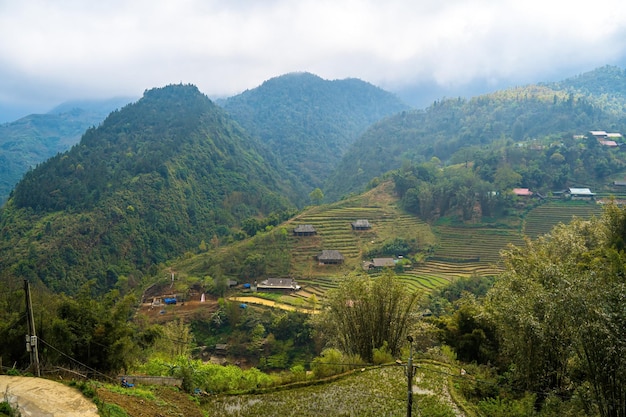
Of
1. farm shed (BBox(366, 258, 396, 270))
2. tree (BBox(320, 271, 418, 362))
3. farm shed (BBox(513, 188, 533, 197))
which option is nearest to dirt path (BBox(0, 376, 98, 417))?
tree (BBox(320, 271, 418, 362))

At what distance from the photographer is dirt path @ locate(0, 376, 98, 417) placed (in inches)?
394

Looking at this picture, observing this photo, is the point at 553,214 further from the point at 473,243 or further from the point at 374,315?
the point at 374,315

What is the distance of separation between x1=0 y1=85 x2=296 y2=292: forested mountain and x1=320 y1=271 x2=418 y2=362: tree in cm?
4295

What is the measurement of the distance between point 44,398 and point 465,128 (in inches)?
5300

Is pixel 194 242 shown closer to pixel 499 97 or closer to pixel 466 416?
pixel 466 416

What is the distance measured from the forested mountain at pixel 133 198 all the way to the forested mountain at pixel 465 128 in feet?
93.6

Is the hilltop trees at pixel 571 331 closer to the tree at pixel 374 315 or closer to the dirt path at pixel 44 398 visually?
the tree at pixel 374 315

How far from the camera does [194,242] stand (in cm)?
7956

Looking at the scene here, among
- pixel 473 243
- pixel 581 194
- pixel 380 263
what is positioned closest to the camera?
pixel 380 263

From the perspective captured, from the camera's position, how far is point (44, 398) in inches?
415

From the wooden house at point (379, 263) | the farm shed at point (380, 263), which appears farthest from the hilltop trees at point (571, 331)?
the farm shed at point (380, 263)

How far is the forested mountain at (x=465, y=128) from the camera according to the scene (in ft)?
366

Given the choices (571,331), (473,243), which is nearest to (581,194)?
(473,243)

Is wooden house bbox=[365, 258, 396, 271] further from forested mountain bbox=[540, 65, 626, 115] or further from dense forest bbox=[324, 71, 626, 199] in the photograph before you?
forested mountain bbox=[540, 65, 626, 115]
